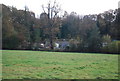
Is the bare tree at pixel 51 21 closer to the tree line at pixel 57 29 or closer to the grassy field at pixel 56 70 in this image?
the tree line at pixel 57 29

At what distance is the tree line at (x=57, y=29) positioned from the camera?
138 feet

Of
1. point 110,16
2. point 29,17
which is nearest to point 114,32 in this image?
point 110,16

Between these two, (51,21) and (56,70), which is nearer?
(56,70)

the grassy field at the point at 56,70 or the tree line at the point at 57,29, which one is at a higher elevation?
the tree line at the point at 57,29

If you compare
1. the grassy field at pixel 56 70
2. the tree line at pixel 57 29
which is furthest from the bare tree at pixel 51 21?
the grassy field at pixel 56 70

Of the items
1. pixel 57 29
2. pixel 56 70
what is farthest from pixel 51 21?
pixel 56 70

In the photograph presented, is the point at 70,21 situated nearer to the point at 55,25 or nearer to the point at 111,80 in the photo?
the point at 55,25

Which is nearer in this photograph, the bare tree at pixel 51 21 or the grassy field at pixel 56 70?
the grassy field at pixel 56 70

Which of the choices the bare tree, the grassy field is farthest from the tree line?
the grassy field

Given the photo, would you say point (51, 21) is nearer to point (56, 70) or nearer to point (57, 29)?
point (57, 29)

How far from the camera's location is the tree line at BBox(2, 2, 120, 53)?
41.9m

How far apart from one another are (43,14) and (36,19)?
8.18 ft

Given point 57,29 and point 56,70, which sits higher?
point 57,29

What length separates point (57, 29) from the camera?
49.1 metres
